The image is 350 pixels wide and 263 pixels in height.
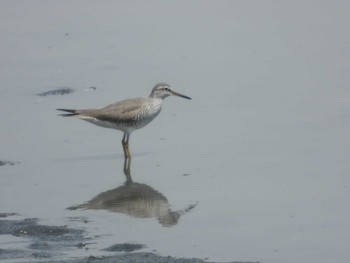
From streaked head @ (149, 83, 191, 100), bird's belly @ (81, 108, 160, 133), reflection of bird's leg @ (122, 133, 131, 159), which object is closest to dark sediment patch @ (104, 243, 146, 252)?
reflection of bird's leg @ (122, 133, 131, 159)

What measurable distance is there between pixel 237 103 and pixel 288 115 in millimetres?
834

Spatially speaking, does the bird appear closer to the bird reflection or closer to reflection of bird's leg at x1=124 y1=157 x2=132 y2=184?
reflection of bird's leg at x1=124 y1=157 x2=132 y2=184

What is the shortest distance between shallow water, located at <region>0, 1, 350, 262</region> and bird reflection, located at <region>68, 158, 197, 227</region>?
0.03m

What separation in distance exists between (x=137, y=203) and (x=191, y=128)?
257cm

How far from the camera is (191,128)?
48.2 feet

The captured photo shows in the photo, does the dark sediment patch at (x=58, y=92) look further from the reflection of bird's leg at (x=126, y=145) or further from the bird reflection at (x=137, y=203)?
the bird reflection at (x=137, y=203)

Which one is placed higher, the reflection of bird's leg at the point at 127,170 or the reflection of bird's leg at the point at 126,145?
the reflection of bird's leg at the point at 126,145

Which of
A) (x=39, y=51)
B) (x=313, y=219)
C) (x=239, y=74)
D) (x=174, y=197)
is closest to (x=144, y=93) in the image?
(x=239, y=74)

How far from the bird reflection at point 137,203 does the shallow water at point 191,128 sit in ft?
0.09

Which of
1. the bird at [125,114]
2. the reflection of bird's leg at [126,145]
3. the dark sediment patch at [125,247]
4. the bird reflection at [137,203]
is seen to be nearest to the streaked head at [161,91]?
the bird at [125,114]

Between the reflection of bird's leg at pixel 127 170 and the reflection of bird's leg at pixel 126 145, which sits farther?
the reflection of bird's leg at pixel 126 145

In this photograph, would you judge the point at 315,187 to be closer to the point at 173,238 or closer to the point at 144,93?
the point at 173,238

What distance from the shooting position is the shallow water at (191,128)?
445 inches

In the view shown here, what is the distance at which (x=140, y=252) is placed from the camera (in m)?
10.5
